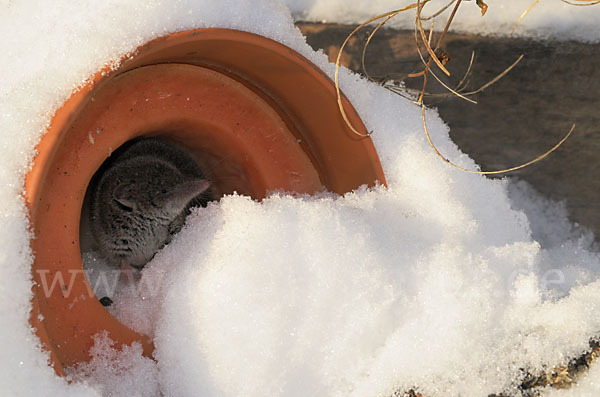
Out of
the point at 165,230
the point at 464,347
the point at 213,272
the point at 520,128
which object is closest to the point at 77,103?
the point at 213,272

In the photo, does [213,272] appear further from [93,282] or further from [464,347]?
[464,347]

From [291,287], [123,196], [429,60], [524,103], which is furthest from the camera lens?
[524,103]

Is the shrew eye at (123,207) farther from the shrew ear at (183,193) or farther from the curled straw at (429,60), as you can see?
the curled straw at (429,60)

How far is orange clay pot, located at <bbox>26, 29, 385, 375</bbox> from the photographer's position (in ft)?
3.61

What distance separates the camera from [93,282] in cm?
163

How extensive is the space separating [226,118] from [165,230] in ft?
1.61

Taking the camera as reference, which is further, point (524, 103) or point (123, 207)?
point (524, 103)

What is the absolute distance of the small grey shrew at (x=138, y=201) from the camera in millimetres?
1731

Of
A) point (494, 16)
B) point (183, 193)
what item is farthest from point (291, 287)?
point (494, 16)

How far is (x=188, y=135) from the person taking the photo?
1.72m

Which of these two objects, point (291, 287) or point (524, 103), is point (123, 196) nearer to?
point (291, 287)

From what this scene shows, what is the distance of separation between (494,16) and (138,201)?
138 cm

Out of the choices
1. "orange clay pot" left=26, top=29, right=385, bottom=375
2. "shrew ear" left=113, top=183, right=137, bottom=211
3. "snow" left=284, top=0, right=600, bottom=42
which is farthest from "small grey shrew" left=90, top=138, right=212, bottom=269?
"snow" left=284, top=0, right=600, bottom=42

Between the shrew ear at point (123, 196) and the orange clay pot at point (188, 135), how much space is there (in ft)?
0.79
